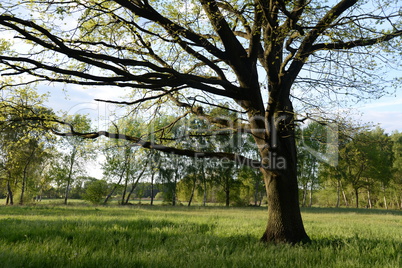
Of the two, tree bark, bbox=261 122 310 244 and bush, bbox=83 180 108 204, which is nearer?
tree bark, bbox=261 122 310 244

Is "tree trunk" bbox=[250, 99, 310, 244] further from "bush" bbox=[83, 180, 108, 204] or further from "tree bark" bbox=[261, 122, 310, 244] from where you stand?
"bush" bbox=[83, 180, 108, 204]

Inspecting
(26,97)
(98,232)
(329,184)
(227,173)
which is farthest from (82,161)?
(329,184)

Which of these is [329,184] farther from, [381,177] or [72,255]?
[72,255]

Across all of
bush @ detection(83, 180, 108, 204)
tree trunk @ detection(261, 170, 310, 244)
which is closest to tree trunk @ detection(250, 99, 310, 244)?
tree trunk @ detection(261, 170, 310, 244)

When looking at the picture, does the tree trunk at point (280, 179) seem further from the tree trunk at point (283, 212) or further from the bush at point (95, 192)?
the bush at point (95, 192)

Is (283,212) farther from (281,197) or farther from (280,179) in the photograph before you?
(280,179)

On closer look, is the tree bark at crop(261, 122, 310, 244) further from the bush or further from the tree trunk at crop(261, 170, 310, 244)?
the bush

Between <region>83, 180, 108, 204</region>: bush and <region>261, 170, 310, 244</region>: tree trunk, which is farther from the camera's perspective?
<region>83, 180, 108, 204</region>: bush

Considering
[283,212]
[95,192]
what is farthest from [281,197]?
[95,192]

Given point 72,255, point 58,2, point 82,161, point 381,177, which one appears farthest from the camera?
point 381,177

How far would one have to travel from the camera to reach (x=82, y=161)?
141 feet

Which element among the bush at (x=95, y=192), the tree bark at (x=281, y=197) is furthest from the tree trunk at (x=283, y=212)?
the bush at (x=95, y=192)

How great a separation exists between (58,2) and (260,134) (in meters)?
6.23

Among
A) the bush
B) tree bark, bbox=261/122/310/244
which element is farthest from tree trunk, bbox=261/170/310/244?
the bush
